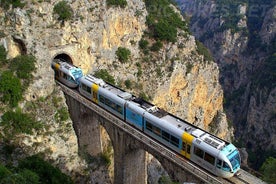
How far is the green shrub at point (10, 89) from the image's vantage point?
36.6m

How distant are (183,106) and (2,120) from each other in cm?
3313

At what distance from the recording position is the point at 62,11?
1854 inches

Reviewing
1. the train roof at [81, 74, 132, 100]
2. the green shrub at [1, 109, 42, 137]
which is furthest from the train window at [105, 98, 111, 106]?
the green shrub at [1, 109, 42, 137]

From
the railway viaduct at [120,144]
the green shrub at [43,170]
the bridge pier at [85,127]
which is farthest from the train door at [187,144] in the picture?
the bridge pier at [85,127]

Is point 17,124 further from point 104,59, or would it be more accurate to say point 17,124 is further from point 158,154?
point 104,59

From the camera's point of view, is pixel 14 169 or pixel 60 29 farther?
A: pixel 60 29

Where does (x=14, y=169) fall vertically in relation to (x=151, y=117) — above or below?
below

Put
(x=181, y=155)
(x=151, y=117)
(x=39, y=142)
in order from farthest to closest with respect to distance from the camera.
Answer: (x=39, y=142) → (x=151, y=117) → (x=181, y=155)

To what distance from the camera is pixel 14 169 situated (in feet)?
96.2

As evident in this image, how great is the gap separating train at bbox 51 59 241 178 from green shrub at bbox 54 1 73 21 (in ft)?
23.6

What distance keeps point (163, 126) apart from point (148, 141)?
2342mm

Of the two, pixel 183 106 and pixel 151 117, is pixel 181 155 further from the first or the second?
pixel 183 106

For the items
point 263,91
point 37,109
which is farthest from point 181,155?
point 263,91

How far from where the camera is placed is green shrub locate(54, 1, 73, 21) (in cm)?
4684
